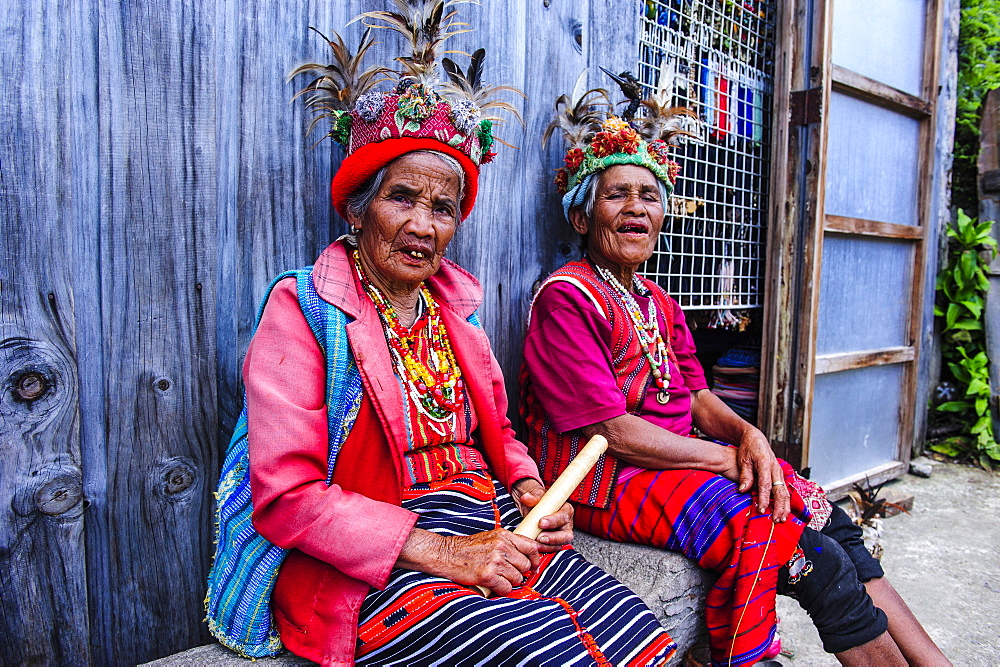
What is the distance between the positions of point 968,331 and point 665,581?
4629 mm

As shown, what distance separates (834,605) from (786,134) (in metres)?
2.61

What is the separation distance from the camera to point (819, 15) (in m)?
3.48

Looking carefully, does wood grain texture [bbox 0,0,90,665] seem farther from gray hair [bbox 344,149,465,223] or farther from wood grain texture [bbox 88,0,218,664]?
gray hair [bbox 344,149,465,223]

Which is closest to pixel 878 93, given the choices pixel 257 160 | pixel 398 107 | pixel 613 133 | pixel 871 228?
pixel 871 228

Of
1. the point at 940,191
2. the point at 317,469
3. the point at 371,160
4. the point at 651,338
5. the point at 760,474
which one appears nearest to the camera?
the point at 317,469

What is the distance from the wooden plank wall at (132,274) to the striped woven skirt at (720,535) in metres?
1.32

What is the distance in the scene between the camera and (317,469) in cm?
151

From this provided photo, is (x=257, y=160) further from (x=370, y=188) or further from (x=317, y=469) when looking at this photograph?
(x=317, y=469)

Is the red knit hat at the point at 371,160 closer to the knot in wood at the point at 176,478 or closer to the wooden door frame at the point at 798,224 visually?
the knot in wood at the point at 176,478

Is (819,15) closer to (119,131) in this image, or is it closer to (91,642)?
(119,131)

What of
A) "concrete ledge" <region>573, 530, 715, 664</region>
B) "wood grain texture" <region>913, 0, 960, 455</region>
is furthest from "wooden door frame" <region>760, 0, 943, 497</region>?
"concrete ledge" <region>573, 530, 715, 664</region>

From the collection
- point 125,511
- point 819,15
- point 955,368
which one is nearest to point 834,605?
point 125,511

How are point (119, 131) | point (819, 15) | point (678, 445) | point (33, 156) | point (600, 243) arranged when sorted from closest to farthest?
point (33, 156) < point (119, 131) < point (678, 445) < point (600, 243) < point (819, 15)

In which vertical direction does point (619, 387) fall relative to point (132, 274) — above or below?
below
